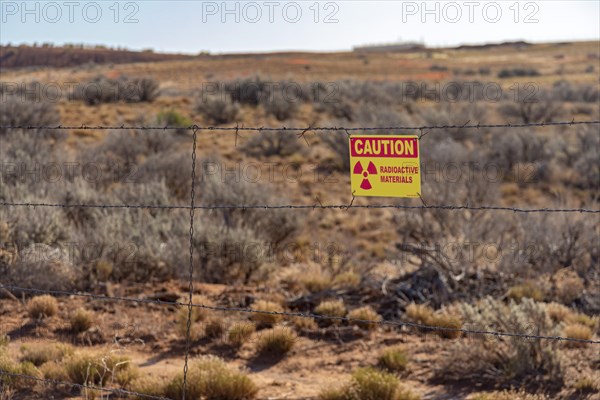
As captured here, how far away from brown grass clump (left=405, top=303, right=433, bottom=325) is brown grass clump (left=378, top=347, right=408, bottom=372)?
1.09m

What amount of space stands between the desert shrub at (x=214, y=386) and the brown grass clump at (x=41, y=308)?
2780mm

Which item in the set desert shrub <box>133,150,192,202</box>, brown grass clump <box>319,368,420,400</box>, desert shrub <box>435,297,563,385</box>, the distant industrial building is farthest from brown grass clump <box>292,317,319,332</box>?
the distant industrial building

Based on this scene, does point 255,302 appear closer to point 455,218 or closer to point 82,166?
point 455,218

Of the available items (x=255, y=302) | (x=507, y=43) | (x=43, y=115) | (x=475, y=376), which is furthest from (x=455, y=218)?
(x=507, y=43)

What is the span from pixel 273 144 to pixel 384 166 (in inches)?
757

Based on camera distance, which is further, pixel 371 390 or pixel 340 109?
pixel 340 109

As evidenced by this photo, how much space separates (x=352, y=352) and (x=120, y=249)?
4.28 m

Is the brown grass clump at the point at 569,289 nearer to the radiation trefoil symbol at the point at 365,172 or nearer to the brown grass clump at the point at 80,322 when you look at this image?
the radiation trefoil symbol at the point at 365,172

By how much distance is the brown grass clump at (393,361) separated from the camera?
22.8 ft

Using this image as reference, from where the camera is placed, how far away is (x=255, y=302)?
29.3 feet

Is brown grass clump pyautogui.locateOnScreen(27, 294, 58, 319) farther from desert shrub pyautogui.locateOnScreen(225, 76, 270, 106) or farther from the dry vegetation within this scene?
desert shrub pyautogui.locateOnScreen(225, 76, 270, 106)

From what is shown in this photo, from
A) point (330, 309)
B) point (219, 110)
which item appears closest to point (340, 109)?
point (219, 110)

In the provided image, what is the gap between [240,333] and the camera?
25.4 ft

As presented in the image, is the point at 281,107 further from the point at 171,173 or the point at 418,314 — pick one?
the point at 418,314
